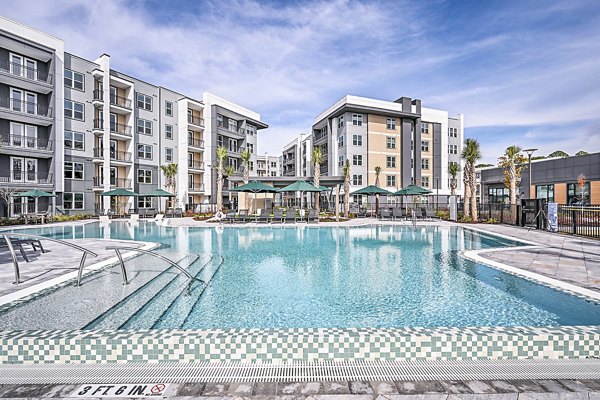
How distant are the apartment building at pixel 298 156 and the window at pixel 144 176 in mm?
22023

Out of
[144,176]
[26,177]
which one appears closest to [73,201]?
[26,177]

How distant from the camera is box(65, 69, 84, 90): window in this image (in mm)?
27109

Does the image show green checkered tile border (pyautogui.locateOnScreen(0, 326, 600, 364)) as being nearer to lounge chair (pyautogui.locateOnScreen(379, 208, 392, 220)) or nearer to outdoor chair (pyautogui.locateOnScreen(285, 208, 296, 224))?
outdoor chair (pyautogui.locateOnScreen(285, 208, 296, 224))

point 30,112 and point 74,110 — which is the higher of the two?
point 74,110

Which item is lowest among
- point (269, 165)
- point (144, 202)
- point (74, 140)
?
point (144, 202)

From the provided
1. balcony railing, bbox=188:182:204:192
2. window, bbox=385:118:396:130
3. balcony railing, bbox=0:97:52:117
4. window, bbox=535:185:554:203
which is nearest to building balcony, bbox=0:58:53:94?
balcony railing, bbox=0:97:52:117

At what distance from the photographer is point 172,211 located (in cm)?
2931

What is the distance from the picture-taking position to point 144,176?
3359cm

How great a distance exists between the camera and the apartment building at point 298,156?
48.6 metres

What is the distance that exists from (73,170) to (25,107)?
5.79 metres

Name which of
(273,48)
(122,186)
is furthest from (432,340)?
(122,186)

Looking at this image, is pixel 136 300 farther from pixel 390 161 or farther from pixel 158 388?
pixel 390 161

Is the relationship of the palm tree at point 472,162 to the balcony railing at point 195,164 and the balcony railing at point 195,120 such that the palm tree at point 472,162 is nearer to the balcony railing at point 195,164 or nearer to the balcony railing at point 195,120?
the balcony railing at point 195,164

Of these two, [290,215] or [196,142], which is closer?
[290,215]
